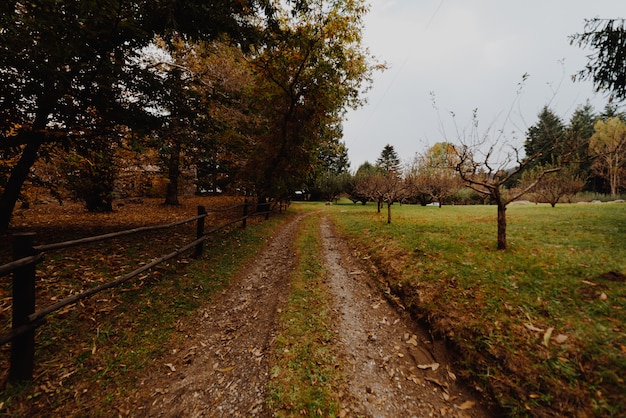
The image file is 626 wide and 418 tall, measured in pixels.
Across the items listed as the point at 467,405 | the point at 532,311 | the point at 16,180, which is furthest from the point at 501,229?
the point at 16,180

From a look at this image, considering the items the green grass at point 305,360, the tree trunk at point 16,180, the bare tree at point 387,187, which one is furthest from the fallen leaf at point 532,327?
the tree trunk at point 16,180

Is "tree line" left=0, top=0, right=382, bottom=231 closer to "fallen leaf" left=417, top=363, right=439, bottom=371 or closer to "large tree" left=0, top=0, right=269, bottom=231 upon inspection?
"large tree" left=0, top=0, right=269, bottom=231

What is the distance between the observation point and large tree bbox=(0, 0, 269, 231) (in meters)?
4.29

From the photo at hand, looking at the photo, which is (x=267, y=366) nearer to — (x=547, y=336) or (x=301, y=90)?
(x=547, y=336)

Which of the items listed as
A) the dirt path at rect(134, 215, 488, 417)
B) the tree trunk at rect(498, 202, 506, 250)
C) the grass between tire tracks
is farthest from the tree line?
the tree trunk at rect(498, 202, 506, 250)

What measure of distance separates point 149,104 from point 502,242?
399 inches

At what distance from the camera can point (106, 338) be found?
343cm

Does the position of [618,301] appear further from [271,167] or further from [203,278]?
[271,167]

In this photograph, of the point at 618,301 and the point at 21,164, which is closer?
the point at 618,301

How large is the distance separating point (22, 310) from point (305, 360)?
349cm

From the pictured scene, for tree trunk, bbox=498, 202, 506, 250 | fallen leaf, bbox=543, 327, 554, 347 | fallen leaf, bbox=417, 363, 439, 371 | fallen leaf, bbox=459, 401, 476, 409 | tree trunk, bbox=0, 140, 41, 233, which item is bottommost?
fallen leaf, bbox=459, 401, 476, 409

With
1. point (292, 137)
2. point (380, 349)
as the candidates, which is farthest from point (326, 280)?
point (292, 137)

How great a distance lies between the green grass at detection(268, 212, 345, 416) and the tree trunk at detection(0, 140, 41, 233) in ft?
24.5

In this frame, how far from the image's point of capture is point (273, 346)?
11.8 ft
